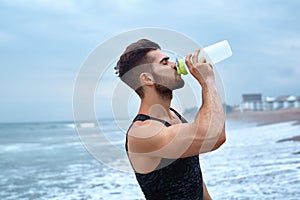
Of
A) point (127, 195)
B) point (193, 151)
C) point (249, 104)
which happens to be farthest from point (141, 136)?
point (249, 104)

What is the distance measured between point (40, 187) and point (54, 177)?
1736mm

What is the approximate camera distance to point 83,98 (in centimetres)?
215

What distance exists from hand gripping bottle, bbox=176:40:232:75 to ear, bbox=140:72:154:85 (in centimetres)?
14

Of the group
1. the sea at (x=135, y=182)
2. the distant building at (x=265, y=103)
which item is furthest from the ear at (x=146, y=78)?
the distant building at (x=265, y=103)

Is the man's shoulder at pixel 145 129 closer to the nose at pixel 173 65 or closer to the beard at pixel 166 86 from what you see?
the beard at pixel 166 86

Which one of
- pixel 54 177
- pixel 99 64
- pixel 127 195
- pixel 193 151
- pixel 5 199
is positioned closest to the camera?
pixel 193 151

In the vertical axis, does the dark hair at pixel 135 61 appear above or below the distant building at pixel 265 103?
above

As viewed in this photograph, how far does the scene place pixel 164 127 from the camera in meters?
2.01

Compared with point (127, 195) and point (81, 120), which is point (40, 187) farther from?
point (81, 120)

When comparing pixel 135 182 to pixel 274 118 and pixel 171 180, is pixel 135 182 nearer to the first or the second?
pixel 171 180

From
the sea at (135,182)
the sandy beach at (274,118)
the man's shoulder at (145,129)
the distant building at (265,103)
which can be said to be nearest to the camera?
the man's shoulder at (145,129)

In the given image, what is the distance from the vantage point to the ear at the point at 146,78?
208cm

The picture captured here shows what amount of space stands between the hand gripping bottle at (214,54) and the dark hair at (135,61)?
0.16 metres

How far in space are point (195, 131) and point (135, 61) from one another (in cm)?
46
